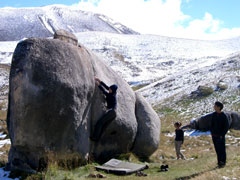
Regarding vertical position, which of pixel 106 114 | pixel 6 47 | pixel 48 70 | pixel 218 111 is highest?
pixel 48 70

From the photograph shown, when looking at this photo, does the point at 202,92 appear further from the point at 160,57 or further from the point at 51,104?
the point at 160,57

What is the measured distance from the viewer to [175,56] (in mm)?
101125

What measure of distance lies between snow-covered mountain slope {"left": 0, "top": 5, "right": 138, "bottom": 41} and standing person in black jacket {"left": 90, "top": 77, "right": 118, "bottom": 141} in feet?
379

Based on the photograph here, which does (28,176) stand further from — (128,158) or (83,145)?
(128,158)

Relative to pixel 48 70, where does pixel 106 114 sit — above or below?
below

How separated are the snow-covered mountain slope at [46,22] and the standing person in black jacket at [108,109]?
116m

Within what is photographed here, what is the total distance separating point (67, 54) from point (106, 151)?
4295mm

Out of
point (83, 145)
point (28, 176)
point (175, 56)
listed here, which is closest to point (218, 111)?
point (83, 145)

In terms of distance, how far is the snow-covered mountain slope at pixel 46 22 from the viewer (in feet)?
433

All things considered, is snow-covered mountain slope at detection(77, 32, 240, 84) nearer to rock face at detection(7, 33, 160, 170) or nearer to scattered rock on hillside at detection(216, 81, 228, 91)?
scattered rock on hillside at detection(216, 81, 228, 91)

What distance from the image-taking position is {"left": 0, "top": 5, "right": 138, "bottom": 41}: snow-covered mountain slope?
132m

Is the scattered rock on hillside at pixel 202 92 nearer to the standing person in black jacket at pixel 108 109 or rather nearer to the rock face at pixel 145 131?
the rock face at pixel 145 131

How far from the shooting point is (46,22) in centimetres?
14088

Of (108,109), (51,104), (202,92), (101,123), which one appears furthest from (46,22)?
(51,104)
